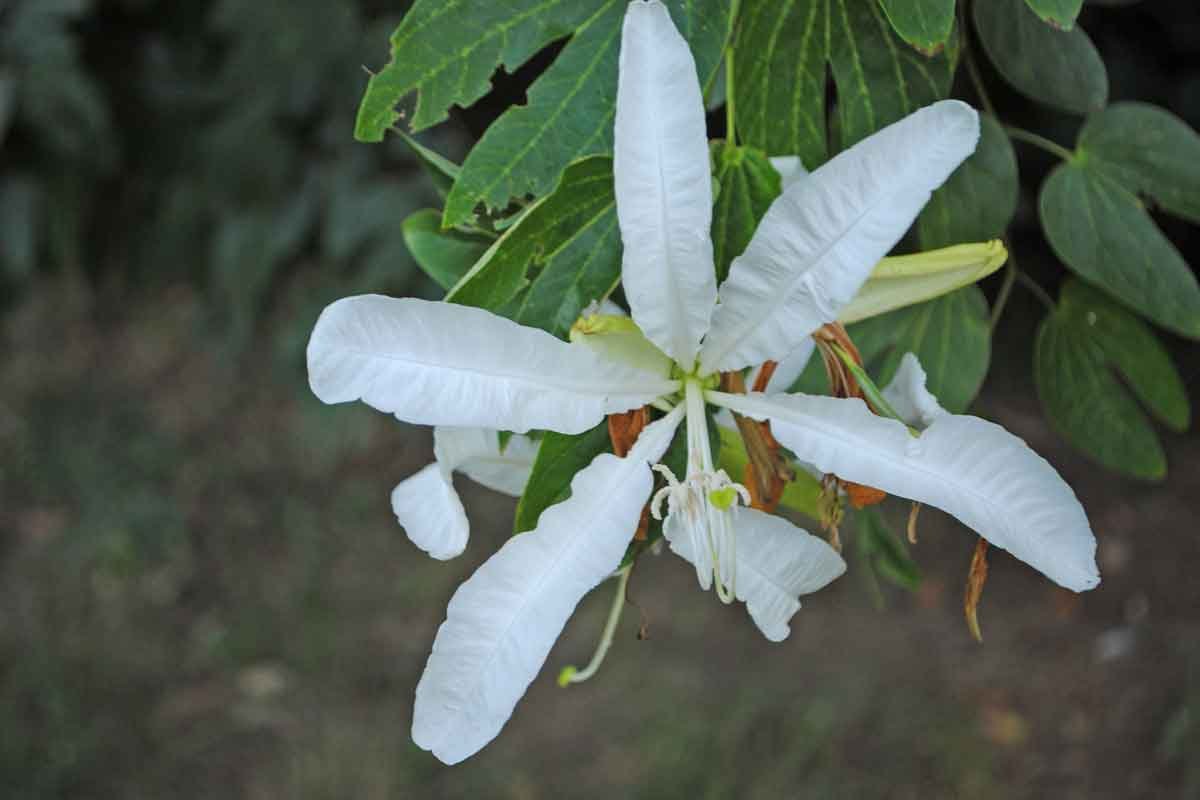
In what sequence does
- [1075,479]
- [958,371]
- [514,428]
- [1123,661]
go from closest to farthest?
[514,428] < [958,371] < [1123,661] < [1075,479]

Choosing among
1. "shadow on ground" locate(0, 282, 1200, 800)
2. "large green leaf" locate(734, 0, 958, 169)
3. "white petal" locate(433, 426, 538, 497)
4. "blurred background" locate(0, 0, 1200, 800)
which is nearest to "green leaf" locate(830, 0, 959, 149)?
"large green leaf" locate(734, 0, 958, 169)

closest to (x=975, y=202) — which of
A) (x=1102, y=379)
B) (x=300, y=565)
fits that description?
(x=1102, y=379)

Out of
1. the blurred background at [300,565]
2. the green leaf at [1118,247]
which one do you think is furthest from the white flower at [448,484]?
the blurred background at [300,565]

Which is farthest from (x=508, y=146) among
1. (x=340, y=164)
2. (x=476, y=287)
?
(x=340, y=164)

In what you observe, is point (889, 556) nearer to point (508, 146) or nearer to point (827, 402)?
point (827, 402)

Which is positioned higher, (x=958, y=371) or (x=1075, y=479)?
(x=958, y=371)

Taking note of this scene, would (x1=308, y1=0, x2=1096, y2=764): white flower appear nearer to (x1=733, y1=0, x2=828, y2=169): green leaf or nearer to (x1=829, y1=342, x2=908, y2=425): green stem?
(x1=829, y1=342, x2=908, y2=425): green stem
